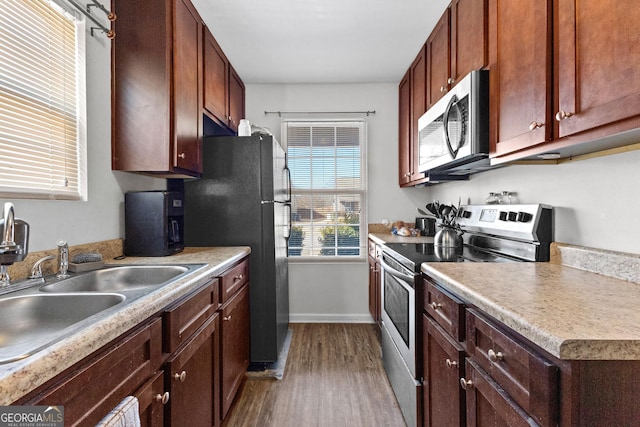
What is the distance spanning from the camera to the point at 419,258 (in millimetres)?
1717

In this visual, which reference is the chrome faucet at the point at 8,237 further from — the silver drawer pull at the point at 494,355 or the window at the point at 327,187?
the window at the point at 327,187

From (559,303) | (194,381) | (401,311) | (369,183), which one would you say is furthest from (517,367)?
(369,183)

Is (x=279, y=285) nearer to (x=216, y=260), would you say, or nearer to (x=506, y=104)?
(x=216, y=260)

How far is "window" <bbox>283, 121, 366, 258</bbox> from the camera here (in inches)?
137

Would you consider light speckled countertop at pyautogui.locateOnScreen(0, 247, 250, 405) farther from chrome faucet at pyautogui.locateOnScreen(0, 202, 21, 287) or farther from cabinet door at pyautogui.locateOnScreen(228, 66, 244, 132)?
cabinet door at pyautogui.locateOnScreen(228, 66, 244, 132)

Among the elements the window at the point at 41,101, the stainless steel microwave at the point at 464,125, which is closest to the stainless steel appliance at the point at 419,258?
the stainless steel microwave at the point at 464,125

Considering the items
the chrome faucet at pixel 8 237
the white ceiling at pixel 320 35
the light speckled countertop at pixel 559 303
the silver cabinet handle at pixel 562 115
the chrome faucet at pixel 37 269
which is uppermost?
the white ceiling at pixel 320 35

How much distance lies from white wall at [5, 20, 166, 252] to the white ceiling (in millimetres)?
813

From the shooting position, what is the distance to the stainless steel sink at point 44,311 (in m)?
1.03

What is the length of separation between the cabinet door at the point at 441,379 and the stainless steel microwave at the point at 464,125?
2.83 feet

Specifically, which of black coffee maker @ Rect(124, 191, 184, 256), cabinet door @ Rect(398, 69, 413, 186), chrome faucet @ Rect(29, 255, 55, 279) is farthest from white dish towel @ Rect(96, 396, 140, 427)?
cabinet door @ Rect(398, 69, 413, 186)

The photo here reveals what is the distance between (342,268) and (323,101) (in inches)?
70.3

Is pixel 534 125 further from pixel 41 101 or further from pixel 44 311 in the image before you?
pixel 41 101

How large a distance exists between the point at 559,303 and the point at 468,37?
4.83 feet
